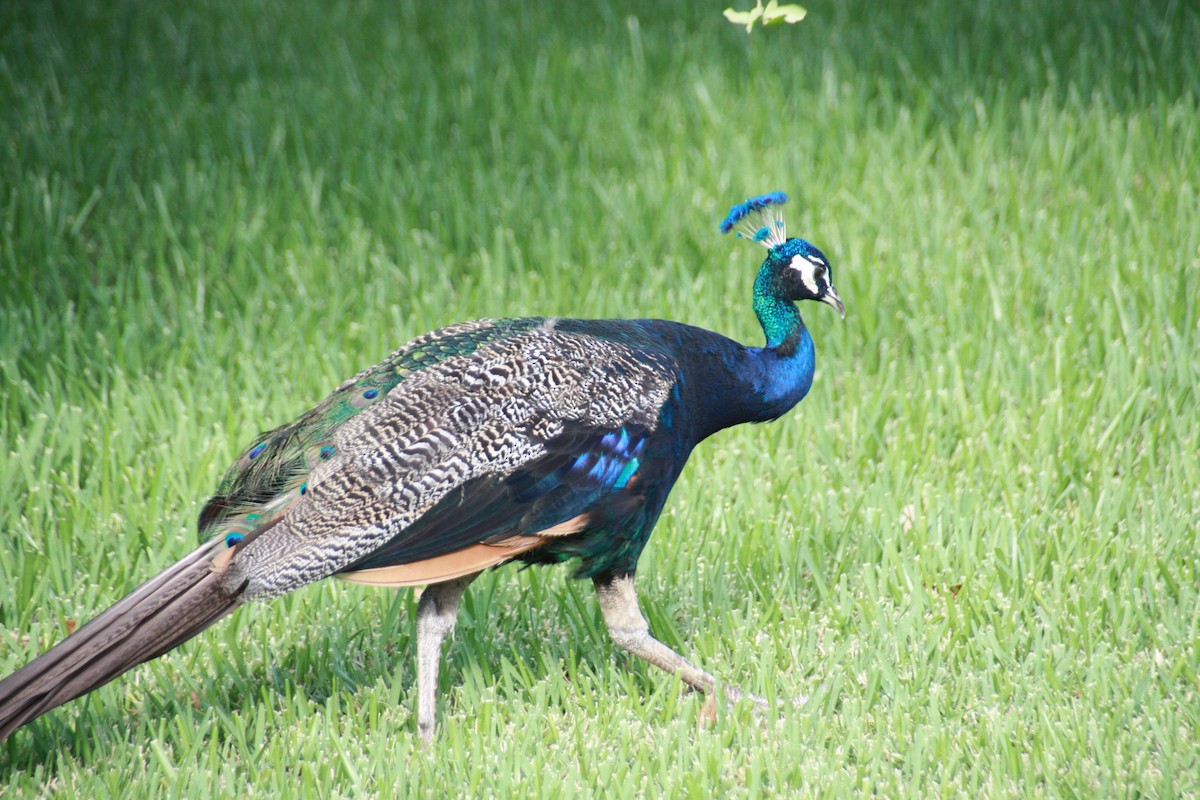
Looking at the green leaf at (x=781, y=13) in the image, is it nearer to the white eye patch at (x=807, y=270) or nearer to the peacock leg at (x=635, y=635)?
the white eye patch at (x=807, y=270)

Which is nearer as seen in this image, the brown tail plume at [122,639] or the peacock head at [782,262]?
the brown tail plume at [122,639]

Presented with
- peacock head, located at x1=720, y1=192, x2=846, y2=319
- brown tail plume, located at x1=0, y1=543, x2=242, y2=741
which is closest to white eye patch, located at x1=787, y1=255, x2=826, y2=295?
peacock head, located at x1=720, y1=192, x2=846, y2=319

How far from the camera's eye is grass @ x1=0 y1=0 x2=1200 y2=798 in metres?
3.57

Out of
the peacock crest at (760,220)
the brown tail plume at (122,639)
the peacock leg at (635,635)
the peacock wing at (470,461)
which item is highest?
the peacock crest at (760,220)

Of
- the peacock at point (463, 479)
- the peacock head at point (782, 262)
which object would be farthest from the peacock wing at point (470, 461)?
the peacock head at point (782, 262)

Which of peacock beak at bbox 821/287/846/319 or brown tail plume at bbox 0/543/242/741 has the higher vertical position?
peacock beak at bbox 821/287/846/319

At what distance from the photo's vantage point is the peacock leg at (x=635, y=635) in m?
3.76

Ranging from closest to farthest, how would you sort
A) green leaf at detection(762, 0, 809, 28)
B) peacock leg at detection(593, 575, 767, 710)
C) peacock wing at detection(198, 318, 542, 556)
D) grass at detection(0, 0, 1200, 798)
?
green leaf at detection(762, 0, 809, 28)
peacock wing at detection(198, 318, 542, 556)
grass at detection(0, 0, 1200, 798)
peacock leg at detection(593, 575, 767, 710)

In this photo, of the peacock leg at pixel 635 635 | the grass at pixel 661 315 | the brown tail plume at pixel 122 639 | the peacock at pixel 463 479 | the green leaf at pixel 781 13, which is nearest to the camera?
the green leaf at pixel 781 13

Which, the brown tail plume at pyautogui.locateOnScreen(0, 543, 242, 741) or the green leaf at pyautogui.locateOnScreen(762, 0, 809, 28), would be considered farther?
the brown tail plume at pyautogui.locateOnScreen(0, 543, 242, 741)

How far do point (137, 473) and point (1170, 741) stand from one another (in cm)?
358

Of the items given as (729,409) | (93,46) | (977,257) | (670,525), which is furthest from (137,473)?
(93,46)

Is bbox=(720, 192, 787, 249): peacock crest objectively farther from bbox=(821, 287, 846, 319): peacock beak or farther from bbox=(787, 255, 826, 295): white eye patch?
bbox=(821, 287, 846, 319): peacock beak

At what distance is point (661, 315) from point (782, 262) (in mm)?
1802
